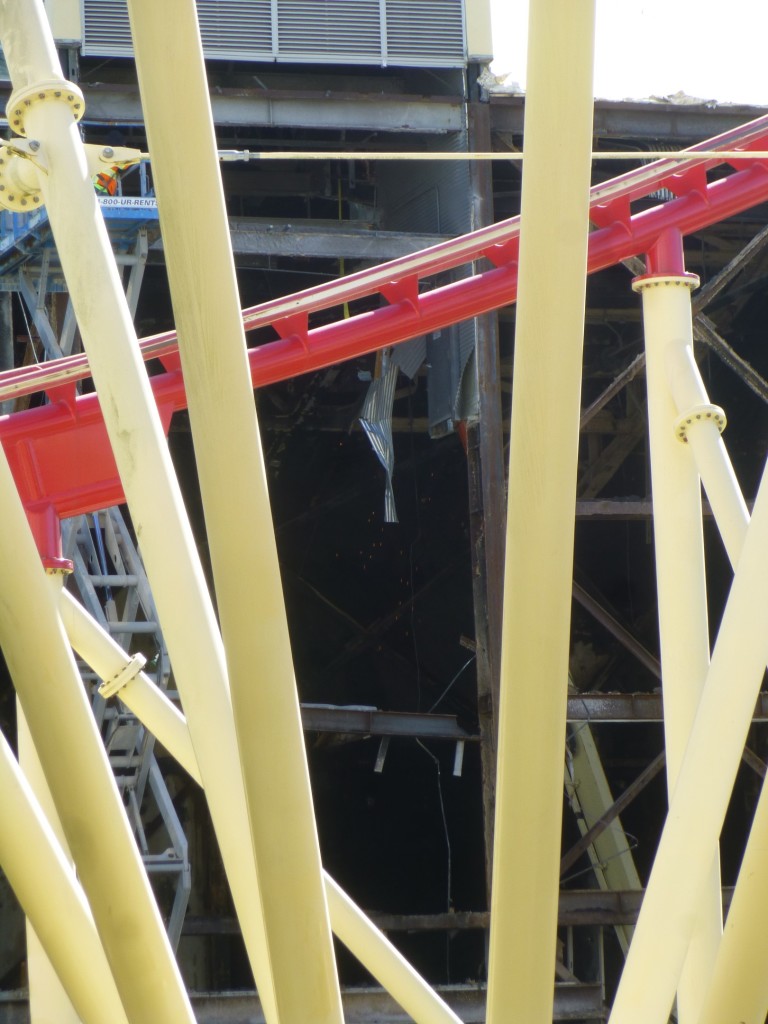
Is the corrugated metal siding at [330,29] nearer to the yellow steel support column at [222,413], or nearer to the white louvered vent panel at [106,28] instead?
the white louvered vent panel at [106,28]

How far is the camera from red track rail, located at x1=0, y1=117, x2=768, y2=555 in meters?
6.39

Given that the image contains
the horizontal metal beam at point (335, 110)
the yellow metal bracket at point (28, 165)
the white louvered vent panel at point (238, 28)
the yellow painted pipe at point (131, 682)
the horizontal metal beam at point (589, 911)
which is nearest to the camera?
the yellow metal bracket at point (28, 165)

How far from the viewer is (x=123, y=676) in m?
6.10

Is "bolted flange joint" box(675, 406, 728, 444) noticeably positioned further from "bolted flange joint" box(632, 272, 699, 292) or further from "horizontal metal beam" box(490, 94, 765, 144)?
"horizontal metal beam" box(490, 94, 765, 144)

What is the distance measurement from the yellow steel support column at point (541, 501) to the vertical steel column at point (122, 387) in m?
1.05

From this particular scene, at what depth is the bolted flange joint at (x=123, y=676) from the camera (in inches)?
239

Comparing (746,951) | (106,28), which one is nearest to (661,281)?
(746,951)

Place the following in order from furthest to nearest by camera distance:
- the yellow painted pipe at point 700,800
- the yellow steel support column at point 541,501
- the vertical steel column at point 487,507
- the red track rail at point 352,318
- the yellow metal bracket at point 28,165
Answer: the vertical steel column at point 487,507 → the red track rail at point 352,318 → the yellow metal bracket at point 28,165 → the yellow painted pipe at point 700,800 → the yellow steel support column at point 541,501

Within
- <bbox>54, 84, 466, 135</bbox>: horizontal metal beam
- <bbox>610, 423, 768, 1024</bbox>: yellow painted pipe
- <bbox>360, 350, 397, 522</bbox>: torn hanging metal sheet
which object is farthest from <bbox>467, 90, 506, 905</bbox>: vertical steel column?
<bbox>610, 423, 768, 1024</bbox>: yellow painted pipe

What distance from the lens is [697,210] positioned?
6.78 m

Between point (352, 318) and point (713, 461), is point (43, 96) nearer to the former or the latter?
point (352, 318)

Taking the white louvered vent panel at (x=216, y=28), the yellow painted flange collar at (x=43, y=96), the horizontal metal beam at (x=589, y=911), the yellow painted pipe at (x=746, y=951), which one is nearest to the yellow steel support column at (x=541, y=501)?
the yellow painted pipe at (x=746, y=951)

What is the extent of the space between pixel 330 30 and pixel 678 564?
30.4 feet

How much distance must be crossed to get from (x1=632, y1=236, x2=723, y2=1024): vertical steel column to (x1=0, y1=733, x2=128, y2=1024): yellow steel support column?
2334 mm
